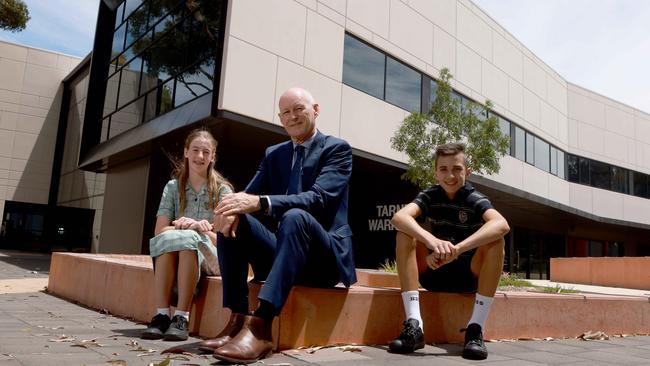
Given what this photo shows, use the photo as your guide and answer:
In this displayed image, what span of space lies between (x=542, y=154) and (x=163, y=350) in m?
22.6

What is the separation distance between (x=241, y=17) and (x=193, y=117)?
92.1 inches

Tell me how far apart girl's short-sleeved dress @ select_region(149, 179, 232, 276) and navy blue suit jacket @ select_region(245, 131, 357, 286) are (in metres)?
0.60

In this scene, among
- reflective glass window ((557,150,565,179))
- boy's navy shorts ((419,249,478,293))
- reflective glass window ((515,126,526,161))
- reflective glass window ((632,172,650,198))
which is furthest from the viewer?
reflective glass window ((632,172,650,198))

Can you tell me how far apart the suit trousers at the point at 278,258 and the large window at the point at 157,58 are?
8.46 meters

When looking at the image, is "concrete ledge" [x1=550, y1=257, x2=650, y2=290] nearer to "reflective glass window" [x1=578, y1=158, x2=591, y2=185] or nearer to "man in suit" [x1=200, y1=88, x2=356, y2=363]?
"reflective glass window" [x1=578, y1=158, x2=591, y2=185]

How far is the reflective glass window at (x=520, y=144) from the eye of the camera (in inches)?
790

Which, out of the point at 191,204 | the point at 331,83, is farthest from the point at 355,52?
the point at 191,204

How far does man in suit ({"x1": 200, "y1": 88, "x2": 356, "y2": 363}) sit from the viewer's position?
2545mm

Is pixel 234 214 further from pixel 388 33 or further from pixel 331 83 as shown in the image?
pixel 388 33

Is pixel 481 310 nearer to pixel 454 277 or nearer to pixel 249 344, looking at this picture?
pixel 454 277

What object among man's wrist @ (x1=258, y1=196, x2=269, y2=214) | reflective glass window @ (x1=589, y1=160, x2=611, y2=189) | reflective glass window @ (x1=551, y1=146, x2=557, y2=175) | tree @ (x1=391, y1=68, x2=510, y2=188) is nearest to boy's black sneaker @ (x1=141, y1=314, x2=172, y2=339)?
man's wrist @ (x1=258, y1=196, x2=269, y2=214)

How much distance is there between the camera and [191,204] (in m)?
3.79

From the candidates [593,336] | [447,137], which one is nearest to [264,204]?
[593,336]

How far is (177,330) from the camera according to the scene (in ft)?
10.4
